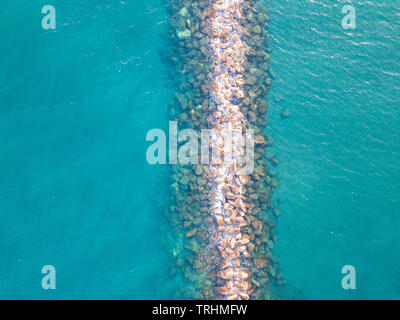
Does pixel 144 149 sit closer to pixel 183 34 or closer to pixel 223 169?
pixel 223 169

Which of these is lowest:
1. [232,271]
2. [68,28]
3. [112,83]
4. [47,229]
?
[232,271]

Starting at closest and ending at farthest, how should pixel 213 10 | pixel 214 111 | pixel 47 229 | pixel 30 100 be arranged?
pixel 47 229, pixel 30 100, pixel 214 111, pixel 213 10

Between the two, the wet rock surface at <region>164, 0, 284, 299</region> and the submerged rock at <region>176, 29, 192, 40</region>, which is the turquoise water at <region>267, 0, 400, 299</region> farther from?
the submerged rock at <region>176, 29, 192, 40</region>

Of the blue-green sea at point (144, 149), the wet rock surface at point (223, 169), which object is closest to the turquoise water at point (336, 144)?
the blue-green sea at point (144, 149)

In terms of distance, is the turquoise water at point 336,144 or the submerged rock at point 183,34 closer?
the turquoise water at point 336,144

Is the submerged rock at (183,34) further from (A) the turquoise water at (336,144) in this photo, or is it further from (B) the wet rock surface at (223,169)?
(A) the turquoise water at (336,144)

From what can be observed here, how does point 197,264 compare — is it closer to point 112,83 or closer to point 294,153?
point 294,153

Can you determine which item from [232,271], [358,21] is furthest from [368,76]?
[232,271]

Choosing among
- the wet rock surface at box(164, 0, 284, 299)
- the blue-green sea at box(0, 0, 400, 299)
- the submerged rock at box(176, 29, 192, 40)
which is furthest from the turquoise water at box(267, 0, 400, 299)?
the submerged rock at box(176, 29, 192, 40)
